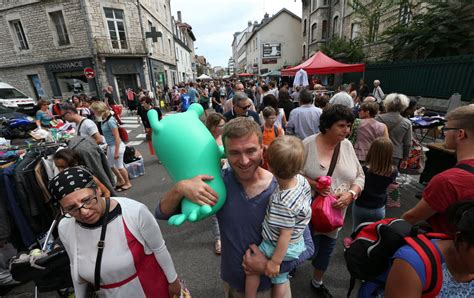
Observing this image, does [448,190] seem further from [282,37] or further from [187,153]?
[282,37]

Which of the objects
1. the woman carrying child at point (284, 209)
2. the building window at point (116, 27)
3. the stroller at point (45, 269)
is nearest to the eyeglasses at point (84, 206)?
the stroller at point (45, 269)

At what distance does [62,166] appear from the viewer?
273 centimetres

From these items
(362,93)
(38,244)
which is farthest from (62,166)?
(362,93)

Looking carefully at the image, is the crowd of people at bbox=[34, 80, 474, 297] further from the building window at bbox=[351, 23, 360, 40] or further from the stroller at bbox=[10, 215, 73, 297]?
the building window at bbox=[351, 23, 360, 40]

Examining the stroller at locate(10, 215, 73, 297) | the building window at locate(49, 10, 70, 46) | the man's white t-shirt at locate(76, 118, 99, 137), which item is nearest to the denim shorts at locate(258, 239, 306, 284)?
the stroller at locate(10, 215, 73, 297)

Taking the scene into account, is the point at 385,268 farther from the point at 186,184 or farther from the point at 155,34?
the point at 155,34

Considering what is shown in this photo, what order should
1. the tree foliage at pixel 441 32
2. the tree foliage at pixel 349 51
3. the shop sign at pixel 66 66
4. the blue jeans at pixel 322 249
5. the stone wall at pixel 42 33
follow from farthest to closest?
1. the tree foliage at pixel 349 51
2. the shop sign at pixel 66 66
3. the stone wall at pixel 42 33
4. the tree foliage at pixel 441 32
5. the blue jeans at pixel 322 249

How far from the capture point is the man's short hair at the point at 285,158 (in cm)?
123

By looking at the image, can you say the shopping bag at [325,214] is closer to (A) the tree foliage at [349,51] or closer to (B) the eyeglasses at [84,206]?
(B) the eyeglasses at [84,206]

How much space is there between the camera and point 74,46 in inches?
601

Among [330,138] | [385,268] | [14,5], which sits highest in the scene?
[14,5]

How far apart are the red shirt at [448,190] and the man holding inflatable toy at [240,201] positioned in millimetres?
892

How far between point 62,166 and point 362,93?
36.3ft

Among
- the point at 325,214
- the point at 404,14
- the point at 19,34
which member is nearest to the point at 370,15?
the point at 404,14
